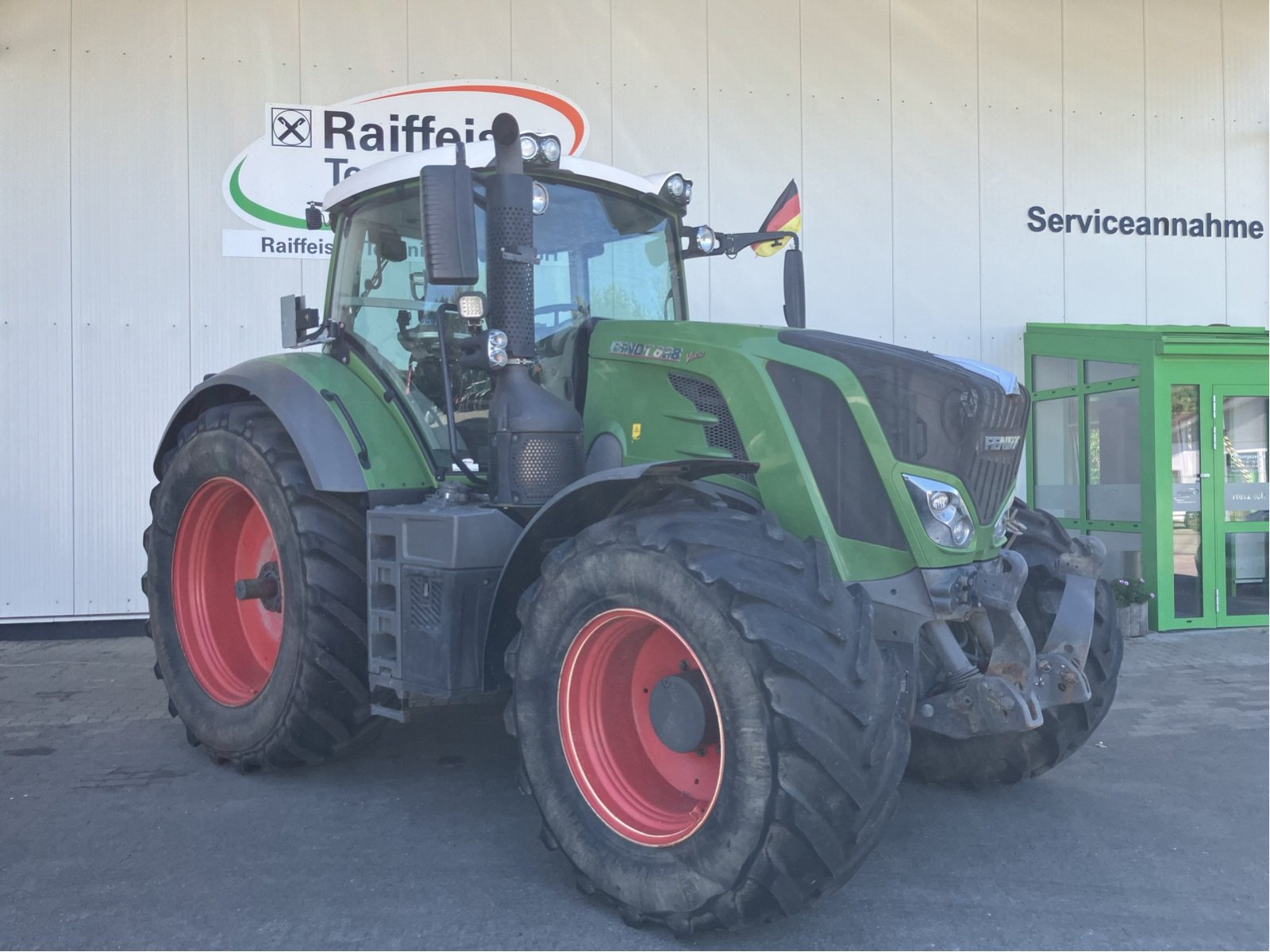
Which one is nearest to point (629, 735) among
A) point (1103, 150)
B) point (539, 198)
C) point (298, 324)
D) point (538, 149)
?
point (539, 198)

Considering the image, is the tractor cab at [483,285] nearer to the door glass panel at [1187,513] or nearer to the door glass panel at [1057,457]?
the door glass panel at [1187,513]

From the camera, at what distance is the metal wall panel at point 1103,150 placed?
923 centimetres

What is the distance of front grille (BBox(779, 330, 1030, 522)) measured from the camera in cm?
333

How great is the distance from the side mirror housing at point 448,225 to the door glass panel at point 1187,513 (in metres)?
6.66

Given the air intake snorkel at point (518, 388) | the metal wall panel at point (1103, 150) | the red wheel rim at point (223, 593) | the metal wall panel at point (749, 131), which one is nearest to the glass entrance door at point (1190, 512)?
the metal wall panel at point (1103, 150)

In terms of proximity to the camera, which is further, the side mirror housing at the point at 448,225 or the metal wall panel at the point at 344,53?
the metal wall panel at the point at 344,53

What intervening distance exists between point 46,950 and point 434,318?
2435 millimetres

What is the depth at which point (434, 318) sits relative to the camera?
4316 millimetres

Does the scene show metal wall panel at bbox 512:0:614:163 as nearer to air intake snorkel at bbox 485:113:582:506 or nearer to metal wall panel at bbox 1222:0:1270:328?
air intake snorkel at bbox 485:113:582:506

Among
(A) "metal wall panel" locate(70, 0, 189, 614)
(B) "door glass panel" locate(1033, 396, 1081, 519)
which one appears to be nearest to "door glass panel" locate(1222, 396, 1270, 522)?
(B) "door glass panel" locate(1033, 396, 1081, 519)

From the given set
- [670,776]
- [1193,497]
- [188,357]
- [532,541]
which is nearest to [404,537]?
[532,541]

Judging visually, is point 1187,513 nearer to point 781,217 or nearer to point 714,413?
point 781,217

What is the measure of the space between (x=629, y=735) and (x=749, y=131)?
6.32 meters

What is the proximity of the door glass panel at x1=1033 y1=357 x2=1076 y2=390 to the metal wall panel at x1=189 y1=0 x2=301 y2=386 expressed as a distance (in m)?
5.99
